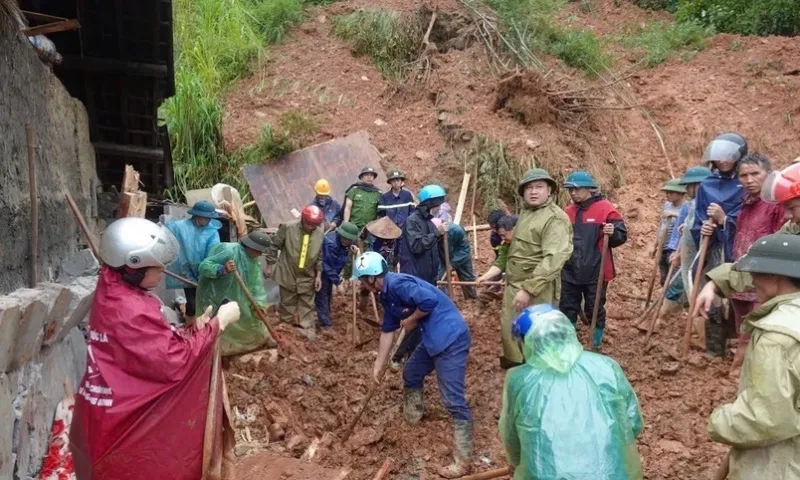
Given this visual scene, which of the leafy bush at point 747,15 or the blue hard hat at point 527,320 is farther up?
the leafy bush at point 747,15

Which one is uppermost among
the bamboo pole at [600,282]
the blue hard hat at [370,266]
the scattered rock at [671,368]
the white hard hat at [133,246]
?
the white hard hat at [133,246]

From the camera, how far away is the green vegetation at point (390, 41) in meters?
14.2

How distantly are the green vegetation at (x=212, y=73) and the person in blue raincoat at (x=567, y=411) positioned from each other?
30.5 ft

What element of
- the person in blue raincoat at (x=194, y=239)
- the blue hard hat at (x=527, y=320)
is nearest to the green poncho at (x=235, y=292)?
the person in blue raincoat at (x=194, y=239)

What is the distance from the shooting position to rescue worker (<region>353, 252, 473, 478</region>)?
4754 mm

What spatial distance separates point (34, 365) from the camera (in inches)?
159

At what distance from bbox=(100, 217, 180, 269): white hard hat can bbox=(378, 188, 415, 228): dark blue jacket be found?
535cm

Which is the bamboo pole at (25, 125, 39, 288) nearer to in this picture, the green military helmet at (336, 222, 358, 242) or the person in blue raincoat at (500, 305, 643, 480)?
the person in blue raincoat at (500, 305, 643, 480)

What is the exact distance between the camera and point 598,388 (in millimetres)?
2781

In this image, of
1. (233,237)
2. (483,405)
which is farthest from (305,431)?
(233,237)

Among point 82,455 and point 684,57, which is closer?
point 82,455

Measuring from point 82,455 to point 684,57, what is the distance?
14.2 m

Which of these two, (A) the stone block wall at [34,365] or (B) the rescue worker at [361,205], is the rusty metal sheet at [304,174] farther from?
(A) the stone block wall at [34,365]

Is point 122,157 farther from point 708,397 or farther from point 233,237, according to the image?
point 708,397
